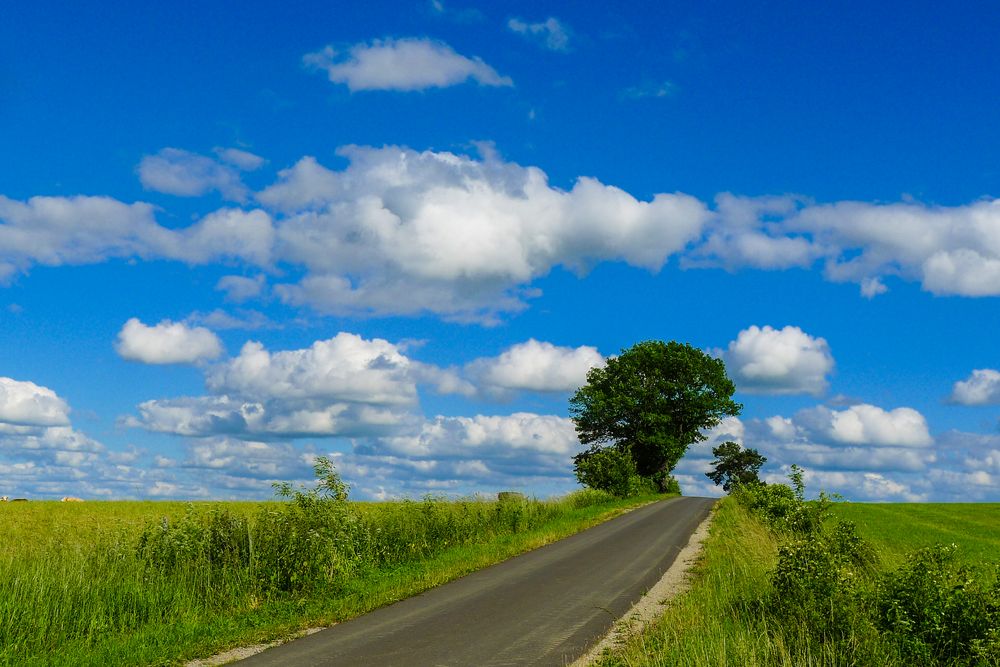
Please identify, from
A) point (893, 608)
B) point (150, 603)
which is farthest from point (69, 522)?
point (893, 608)

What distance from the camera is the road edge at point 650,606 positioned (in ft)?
37.5

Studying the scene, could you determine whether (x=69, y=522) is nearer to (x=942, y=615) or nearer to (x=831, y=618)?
(x=831, y=618)

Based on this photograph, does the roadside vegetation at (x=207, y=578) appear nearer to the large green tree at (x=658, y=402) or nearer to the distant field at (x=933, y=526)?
the distant field at (x=933, y=526)

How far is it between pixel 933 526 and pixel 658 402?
85.4ft

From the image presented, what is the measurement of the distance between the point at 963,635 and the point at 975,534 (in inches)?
1731

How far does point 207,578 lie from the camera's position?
49.8 feet

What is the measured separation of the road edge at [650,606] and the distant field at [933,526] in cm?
1118

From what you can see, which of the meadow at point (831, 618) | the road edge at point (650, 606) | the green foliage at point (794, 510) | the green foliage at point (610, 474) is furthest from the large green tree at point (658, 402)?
the meadow at point (831, 618)

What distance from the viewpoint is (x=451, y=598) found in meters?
15.2

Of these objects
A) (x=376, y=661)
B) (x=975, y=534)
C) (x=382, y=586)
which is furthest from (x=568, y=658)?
(x=975, y=534)

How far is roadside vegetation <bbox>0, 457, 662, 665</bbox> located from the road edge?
4674mm

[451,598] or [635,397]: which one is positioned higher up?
[635,397]

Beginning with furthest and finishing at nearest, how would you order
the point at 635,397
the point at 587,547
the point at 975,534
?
the point at 635,397 < the point at 975,534 < the point at 587,547

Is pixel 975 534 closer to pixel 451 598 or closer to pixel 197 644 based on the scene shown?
pixel 451 598
